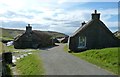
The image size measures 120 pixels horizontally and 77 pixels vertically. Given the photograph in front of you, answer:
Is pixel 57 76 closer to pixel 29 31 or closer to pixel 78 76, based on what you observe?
pixel 78 76

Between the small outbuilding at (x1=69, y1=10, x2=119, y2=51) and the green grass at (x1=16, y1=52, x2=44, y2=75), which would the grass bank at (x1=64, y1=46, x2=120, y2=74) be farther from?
the small outbuilding at (x1=69, y1=10, x2=119, y2=51)

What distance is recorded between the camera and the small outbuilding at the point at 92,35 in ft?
126

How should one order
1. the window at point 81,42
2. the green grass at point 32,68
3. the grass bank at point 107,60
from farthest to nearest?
the window at point 81,42
the grass bank at point 107,60
the green grass at point 32,68

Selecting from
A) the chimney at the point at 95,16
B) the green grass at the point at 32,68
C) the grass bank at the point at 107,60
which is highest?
the chimney at the point at 95,16

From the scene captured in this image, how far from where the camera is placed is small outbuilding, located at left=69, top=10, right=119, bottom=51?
3828 centimetres

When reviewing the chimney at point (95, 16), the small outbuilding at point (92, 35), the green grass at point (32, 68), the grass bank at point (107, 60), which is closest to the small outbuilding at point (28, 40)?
the small outbuilding at point (92, 35)

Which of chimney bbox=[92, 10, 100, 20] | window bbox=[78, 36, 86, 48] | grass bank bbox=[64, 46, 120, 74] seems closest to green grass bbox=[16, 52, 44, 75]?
grass bank bbox=[64, 46, 120, 74]

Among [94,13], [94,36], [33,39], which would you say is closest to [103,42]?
[94,36]

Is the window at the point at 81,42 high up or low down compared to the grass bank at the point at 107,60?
up

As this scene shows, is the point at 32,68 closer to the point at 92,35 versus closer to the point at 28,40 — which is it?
the point at 92,35

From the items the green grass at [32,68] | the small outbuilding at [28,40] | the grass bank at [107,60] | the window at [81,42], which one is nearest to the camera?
the green grass at [32,68]

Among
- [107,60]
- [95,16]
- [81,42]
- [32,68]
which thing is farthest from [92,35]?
[32,68]

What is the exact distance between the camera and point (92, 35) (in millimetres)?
38531

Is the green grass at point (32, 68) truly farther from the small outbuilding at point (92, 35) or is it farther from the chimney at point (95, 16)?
the chimney at point (95, 16)
